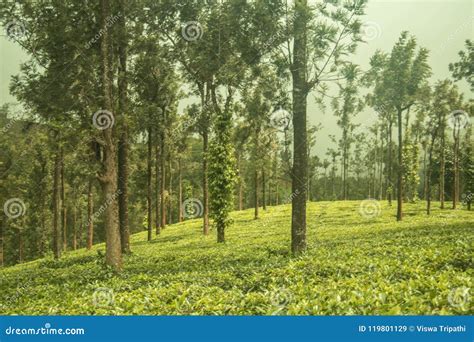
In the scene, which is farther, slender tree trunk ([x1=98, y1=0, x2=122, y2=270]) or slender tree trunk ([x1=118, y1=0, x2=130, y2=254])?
slender tree trunk ([x1=118, y1=0, x2=130, y2=254])

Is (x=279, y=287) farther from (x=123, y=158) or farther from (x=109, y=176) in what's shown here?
(x=123, y=158)

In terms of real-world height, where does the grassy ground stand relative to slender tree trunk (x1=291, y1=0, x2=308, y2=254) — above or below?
below

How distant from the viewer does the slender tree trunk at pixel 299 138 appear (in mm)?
16875

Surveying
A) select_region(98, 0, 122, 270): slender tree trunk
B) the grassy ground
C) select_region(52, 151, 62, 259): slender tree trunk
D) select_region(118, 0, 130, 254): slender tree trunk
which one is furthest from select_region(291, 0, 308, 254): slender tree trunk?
select_region(52, 151, 62, 259): slender tree trunk

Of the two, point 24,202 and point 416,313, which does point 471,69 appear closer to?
point 416,313

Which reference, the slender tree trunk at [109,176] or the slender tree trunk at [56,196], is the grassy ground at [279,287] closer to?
the slender tree trunk at [109,176]

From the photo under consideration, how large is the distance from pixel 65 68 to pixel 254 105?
29.1ft

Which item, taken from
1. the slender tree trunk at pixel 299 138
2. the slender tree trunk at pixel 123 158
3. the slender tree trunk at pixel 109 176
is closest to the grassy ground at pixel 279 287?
the slender tree trunk at pixel 109 176

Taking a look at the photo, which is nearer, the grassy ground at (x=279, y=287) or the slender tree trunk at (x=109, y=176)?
the grassy ground at (x=279, y=287)

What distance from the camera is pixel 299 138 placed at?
1698cm

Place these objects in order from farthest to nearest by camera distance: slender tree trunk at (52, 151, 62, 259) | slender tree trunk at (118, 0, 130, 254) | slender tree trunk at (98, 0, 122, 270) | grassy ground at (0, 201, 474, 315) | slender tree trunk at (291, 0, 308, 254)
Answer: slender tree trunk at (52, 151, 62, 259) → slender tree trunk at (118, 0, 130, 254) → slender tree trunk at (291, 0, 308, 254) → slender tree trunk at (98, 0, 122, 270) → grassy ground at (0, 201, 474, 315)

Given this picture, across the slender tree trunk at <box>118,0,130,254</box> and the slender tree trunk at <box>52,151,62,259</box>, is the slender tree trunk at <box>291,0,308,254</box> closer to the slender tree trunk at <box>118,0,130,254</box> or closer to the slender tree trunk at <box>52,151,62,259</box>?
the slender tree trunk at <box>118,0,130,254</box>

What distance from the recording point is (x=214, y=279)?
1312 centimetres

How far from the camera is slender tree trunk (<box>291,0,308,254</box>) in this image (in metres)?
16.9
